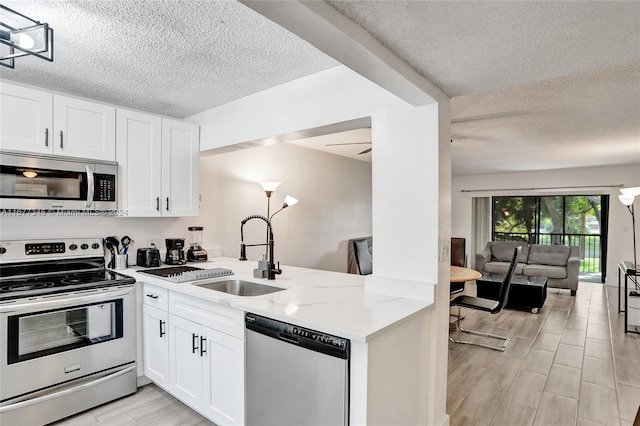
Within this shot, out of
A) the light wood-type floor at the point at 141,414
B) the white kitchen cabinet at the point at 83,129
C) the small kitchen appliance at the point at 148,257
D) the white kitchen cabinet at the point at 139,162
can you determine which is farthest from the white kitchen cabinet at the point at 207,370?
the white kitchen cabinet at the point at 83,129

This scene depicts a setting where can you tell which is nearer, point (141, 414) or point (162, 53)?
point (162, 53)

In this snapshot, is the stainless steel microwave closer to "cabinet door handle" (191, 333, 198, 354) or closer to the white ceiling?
the white ceiling

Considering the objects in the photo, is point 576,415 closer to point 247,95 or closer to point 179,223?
point 247,95

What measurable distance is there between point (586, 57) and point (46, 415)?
347cm

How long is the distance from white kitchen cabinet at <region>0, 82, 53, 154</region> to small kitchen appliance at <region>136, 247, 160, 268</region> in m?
1.05

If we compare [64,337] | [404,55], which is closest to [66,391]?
[64,337]

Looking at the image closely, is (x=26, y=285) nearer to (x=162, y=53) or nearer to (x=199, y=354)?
(x=199, y=354)

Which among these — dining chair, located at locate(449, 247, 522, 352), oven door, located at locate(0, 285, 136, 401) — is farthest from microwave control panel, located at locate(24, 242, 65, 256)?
dining chair, located at locate(449, 247, 522, 352)

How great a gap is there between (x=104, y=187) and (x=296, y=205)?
2575mm

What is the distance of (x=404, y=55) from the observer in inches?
56.5

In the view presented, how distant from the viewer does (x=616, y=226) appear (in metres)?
6.54

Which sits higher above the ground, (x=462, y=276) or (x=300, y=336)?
(x=300, y=336)

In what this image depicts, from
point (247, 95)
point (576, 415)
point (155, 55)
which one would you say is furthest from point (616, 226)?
point (155, 55)

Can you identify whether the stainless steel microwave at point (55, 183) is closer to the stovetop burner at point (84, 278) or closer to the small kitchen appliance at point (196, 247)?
the stovetop burner at point (84, 278)
